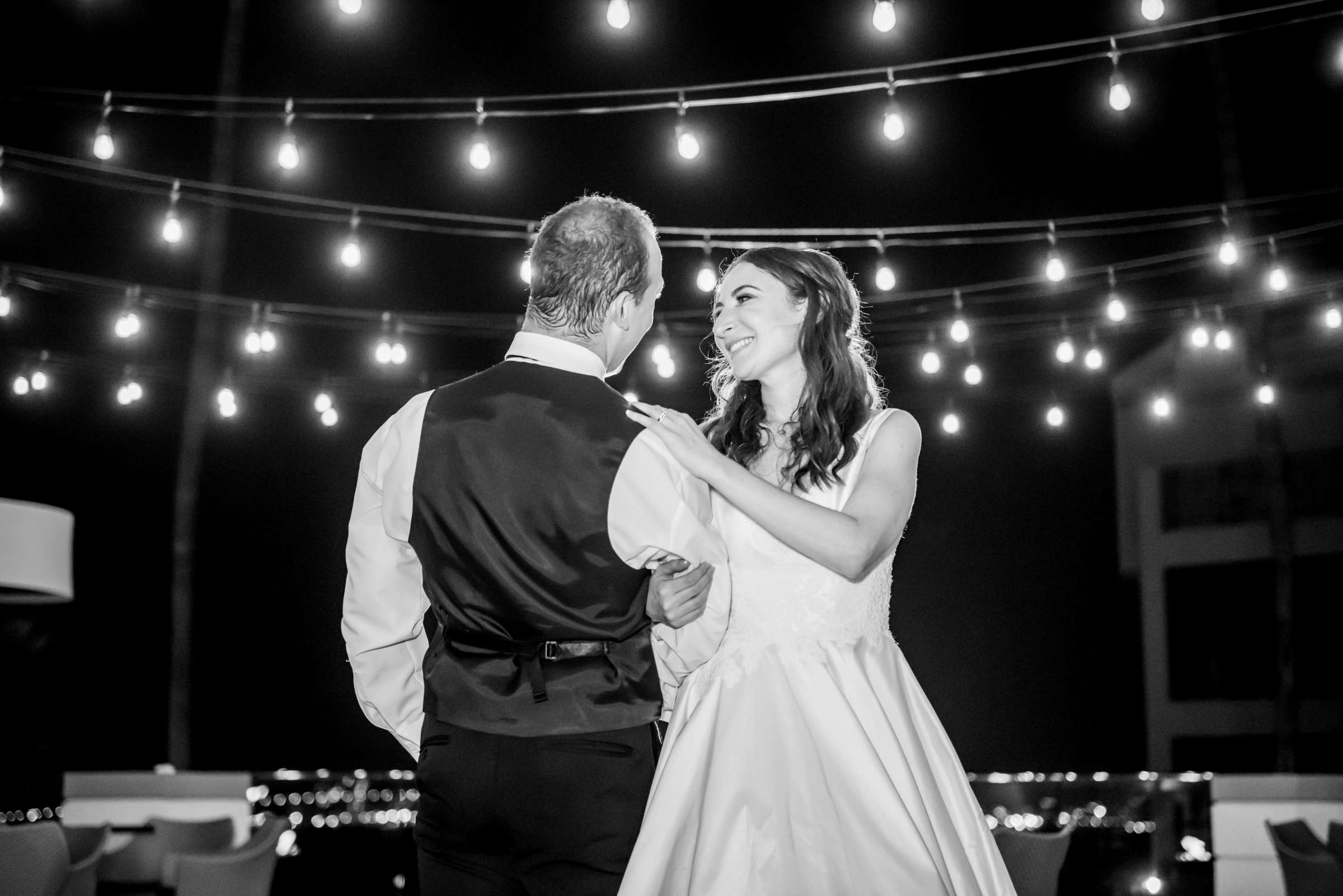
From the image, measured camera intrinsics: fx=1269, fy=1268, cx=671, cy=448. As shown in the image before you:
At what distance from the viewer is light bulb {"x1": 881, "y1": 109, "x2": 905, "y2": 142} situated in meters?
5.63

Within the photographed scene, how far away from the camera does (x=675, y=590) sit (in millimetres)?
1892

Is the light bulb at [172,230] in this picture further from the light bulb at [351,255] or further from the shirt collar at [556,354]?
the shirt collar at [556,354]

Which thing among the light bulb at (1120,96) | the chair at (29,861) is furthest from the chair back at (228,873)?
the light bulb at (1120,96)

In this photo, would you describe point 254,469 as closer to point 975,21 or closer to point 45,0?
point 45,0

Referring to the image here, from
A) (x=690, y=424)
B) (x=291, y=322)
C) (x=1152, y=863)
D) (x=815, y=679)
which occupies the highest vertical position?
(x=291, y=322)

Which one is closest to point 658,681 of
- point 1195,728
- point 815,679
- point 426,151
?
point 815,679

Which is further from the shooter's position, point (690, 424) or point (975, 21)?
point (975, 21)

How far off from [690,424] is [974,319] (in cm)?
877

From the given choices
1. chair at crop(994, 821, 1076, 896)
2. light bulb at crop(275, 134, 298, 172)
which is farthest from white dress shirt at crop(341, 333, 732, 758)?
light bulb at crop(275, 134, 298, 172)

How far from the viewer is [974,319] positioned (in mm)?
10523

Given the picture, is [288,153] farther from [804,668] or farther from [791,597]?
[804,668]

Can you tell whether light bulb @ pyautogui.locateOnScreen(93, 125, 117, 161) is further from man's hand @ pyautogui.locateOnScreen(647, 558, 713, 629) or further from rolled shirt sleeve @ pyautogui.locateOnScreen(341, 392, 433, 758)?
man's hand @ pyautogui.locateOnScreen(647, 558, 713, 629)

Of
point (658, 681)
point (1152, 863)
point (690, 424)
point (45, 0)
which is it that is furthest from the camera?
point (1152, 863)

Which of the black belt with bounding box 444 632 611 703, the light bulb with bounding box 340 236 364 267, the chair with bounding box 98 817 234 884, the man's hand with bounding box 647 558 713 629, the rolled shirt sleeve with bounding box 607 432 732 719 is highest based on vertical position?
the light bulb with bounding box 340 236 364 267
